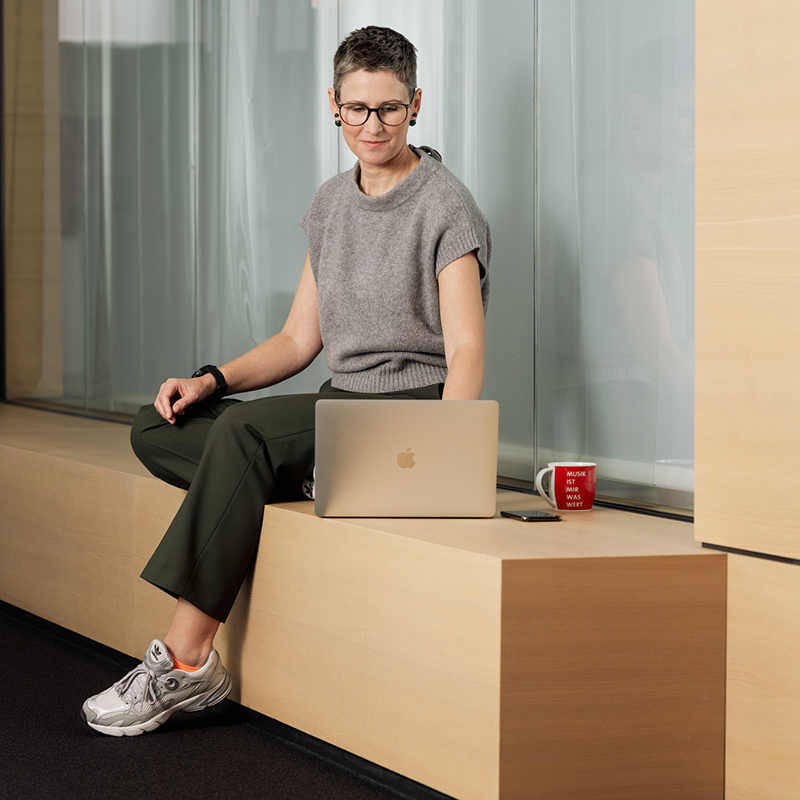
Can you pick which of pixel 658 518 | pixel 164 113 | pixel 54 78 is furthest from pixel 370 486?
pixel 54 78

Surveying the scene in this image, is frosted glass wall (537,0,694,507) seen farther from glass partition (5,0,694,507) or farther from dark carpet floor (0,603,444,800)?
dark carpet floor (0,603,444,800)

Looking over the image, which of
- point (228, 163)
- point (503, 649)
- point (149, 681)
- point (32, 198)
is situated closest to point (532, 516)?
point (503, 649)

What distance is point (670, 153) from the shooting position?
2.12 metres

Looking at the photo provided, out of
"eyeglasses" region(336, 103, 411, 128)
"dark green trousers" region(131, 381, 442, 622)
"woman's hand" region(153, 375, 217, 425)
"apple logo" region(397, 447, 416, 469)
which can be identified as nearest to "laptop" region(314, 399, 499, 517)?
"apple logo" region(397, 447, 416, 469)

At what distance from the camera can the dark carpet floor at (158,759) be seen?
1.76 m

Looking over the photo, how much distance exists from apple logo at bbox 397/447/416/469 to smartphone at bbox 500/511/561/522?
20 cm

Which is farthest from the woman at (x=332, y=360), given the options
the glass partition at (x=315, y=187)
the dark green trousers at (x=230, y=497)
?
the glass partition at (x=315, y=187)

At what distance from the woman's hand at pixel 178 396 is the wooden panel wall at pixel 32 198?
2.61 meters

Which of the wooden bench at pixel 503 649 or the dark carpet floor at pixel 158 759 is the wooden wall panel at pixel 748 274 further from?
the dark carpet floor at pixel 158 759

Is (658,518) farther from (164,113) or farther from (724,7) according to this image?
(164,113)

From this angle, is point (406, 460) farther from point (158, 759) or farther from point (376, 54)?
point (376, 54)

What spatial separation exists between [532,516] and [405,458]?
9.4 inches

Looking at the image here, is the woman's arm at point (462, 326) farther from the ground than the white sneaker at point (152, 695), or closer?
farther from the ground

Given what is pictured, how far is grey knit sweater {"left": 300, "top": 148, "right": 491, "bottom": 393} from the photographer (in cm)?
208
